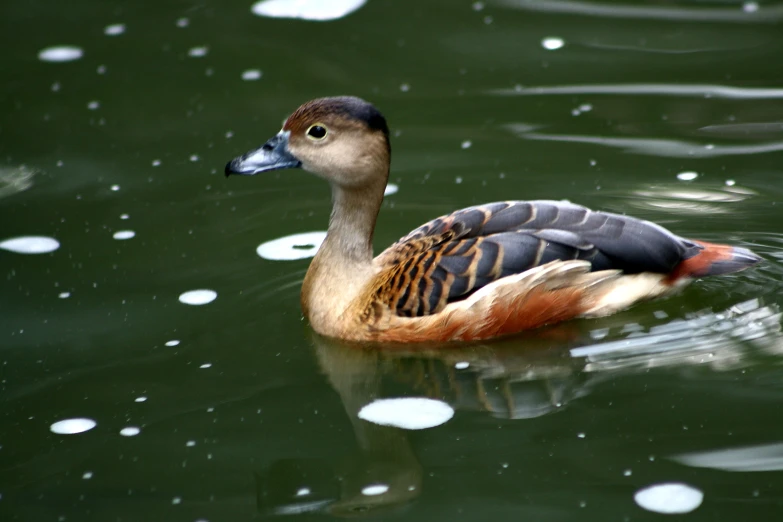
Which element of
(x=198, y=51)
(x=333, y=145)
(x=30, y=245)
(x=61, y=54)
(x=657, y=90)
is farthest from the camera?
(x=61, y=54)

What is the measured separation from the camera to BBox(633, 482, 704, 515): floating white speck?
4609mm

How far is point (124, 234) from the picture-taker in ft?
24.9

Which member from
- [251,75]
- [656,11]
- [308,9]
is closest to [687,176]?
[656,11]

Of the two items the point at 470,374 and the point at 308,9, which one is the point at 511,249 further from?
the point at 308,9

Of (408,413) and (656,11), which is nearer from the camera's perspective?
(408,413)

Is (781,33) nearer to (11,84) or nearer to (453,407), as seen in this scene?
(453,407)

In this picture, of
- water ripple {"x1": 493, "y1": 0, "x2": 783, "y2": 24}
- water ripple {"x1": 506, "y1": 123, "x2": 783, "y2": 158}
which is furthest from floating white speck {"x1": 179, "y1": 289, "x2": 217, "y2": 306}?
water ripple {"x1": 493, "y1": 0, "x2": 783, "y2": 24}

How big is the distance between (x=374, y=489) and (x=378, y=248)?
252 centimetres

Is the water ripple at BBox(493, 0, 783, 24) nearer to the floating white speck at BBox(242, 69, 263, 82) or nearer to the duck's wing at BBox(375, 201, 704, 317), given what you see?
the floating white speck at BBox(242, 69, 263, 82)

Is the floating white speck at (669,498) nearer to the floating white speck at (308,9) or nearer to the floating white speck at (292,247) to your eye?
the floating white speck at (292,247)

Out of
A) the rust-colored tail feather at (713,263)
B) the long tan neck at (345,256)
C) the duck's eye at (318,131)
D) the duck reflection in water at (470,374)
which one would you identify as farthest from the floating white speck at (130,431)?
the rust-colored tail feather at (713,263)

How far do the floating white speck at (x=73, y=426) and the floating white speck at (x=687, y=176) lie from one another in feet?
14.0

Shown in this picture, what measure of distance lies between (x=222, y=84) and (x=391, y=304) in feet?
14.0

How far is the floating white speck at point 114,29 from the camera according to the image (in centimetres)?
1057
